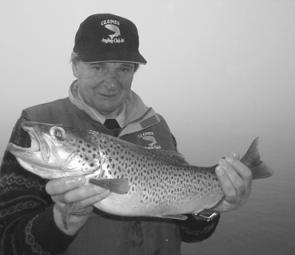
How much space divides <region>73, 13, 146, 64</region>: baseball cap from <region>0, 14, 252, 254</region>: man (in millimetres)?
15

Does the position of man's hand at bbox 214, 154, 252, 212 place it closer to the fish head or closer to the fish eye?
the fish head

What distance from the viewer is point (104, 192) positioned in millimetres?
3777

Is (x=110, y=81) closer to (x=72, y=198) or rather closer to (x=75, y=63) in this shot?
(x=75, y=63)

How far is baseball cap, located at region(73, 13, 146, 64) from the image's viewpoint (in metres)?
4.95

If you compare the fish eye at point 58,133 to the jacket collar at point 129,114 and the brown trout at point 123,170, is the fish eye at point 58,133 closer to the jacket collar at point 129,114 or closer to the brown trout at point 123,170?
the brown trout at point 123,170

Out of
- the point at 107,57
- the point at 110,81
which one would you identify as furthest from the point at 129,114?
the point at 107,57

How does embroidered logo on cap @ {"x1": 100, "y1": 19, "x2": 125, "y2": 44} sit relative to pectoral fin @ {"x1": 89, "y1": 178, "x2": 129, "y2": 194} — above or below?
above

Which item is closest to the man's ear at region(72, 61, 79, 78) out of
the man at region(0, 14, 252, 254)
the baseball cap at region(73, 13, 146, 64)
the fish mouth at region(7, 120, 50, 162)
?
the man at region(0, 14, 252, 254)

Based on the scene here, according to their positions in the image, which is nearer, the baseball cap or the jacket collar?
the baseball cap

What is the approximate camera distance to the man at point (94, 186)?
408 centimetres

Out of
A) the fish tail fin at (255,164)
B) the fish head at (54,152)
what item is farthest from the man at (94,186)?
the fish tail fin at (255,164)

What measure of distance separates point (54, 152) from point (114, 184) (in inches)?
31.4

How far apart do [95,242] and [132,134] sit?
1.78 m

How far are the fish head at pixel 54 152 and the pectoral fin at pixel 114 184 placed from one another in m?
0.21
